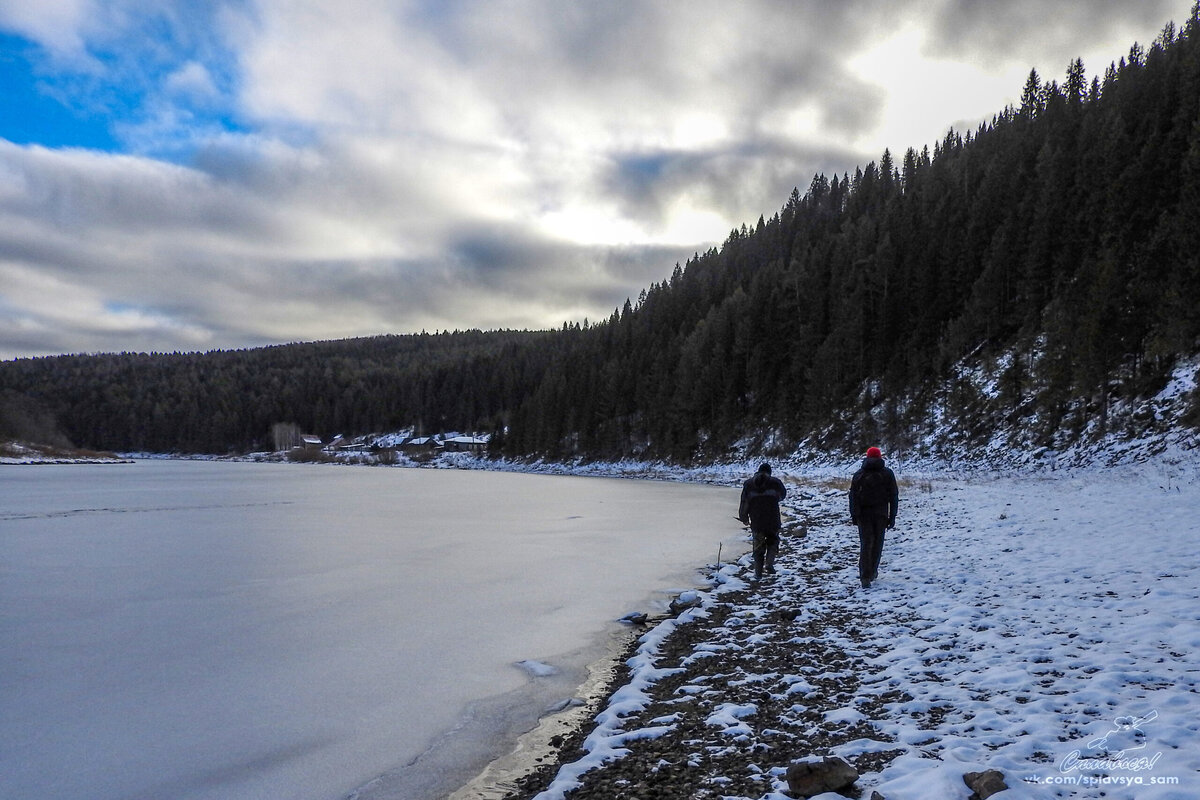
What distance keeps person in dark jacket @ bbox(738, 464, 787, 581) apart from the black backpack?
147 cm

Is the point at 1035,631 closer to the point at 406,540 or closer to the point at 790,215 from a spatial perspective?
the point at 406,540

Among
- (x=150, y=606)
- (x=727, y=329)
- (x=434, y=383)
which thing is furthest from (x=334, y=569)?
(x=434, y=383)

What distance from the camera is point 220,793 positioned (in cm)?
533

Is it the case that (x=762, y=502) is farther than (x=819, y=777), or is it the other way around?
(x=762, y=502)

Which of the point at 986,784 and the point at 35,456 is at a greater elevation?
the point at 986,784

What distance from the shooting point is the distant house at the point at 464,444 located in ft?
438

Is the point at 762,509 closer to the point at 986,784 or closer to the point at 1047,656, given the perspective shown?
the point at 1047,656

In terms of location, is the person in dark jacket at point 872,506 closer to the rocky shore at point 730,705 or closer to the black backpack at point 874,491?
the black backpack at point 874,491

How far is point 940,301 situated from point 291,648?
62571mm

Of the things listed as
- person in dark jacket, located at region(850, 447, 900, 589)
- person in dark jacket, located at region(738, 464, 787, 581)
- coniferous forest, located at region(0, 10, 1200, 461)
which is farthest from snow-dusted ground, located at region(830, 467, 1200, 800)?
coniferous forest, located at region(0, 10, 1200, 461)

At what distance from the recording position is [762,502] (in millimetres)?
A: 12305

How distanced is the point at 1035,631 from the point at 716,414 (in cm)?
7089

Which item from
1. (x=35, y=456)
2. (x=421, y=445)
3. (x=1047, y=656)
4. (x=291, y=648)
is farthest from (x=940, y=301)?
(x=35, y=456)

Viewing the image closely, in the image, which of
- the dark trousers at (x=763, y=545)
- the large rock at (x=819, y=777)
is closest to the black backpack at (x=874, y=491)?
the dark trousers at (x=763, y=545)
